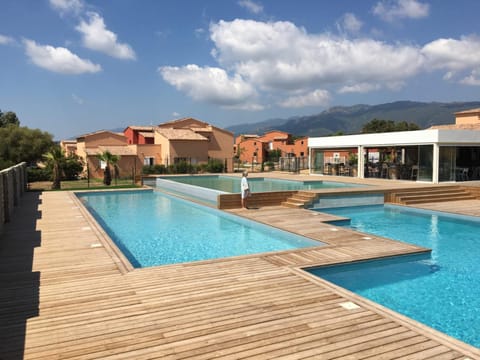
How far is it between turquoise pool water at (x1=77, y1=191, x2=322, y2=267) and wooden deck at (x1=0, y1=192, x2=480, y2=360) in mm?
→ 1794

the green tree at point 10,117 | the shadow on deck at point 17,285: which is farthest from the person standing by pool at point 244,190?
the green tree at point 10,117

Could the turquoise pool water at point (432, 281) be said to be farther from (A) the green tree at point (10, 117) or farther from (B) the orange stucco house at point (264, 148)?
(A) the green tree at point (10, 117)

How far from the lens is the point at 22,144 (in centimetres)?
→ 3788

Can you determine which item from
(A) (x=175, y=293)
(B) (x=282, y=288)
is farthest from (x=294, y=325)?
(A) (x=175, y=293)

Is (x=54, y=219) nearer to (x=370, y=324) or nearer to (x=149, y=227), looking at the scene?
(x=149, y=227)

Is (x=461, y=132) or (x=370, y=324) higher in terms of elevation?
(x=461, y=132)

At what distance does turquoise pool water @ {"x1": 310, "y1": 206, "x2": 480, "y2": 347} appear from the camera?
18.2 ft

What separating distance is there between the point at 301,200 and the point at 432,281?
7904 millimetres

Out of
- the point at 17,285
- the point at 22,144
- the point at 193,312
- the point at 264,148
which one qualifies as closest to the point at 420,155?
the point at 193,312

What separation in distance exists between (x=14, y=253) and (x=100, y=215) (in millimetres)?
7315

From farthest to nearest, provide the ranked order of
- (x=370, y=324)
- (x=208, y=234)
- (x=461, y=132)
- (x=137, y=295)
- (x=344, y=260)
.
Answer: (x=461, y=132) → (x=208, y=234) → (x=344, y=260) → (x=137, y=295) → (x=370, y=324)

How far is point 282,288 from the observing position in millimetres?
5438

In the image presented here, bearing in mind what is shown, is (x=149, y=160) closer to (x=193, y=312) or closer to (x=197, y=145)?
(x=197, y=145)

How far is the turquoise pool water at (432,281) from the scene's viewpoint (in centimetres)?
554
